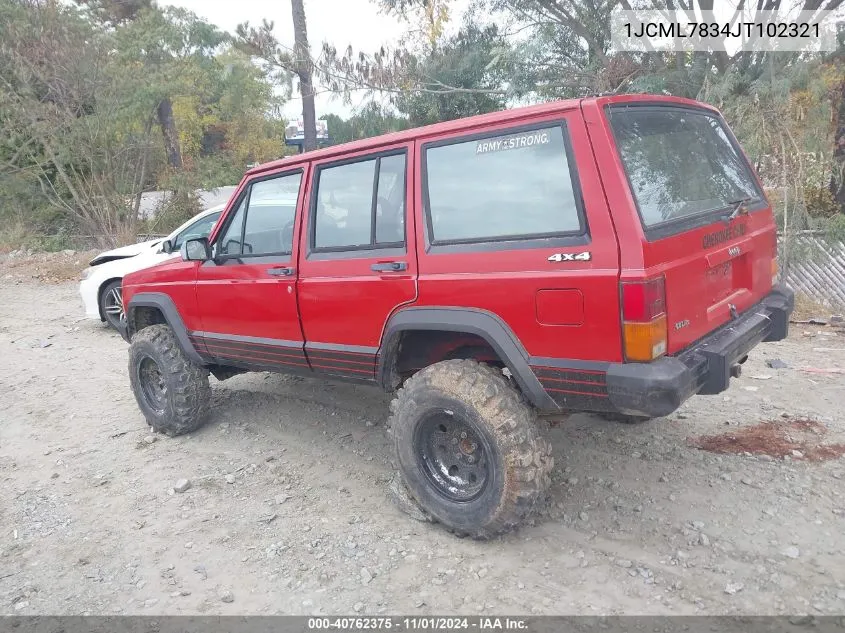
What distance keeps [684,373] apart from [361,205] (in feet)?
6.23

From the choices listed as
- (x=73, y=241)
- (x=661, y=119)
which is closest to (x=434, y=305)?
(x=661, y=119)

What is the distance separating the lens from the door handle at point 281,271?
12.6ft

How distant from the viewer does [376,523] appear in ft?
11.3

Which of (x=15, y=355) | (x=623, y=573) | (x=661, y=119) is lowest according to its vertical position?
(x=623, y=573)

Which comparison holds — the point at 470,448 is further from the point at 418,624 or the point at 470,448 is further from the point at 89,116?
the point at 89,116

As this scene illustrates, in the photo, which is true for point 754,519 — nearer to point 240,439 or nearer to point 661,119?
point 661,119

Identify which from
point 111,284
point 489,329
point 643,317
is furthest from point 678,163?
point 111,284

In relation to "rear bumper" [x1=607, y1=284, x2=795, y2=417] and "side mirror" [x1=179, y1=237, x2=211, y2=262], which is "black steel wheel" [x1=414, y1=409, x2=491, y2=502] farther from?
"side mirror" [x1=179, y1=237, x2=211, y2=262]

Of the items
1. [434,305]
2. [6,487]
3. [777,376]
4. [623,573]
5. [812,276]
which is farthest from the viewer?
[812,276]

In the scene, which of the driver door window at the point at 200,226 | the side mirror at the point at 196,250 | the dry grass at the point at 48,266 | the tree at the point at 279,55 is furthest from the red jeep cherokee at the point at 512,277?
the dry grass at the point at 48,266

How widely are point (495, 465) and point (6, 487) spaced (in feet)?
11.0

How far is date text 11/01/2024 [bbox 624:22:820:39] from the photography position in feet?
29.0

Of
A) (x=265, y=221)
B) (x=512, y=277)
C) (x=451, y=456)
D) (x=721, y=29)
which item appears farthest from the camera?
(x=721, y=29)

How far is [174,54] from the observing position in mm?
16984
